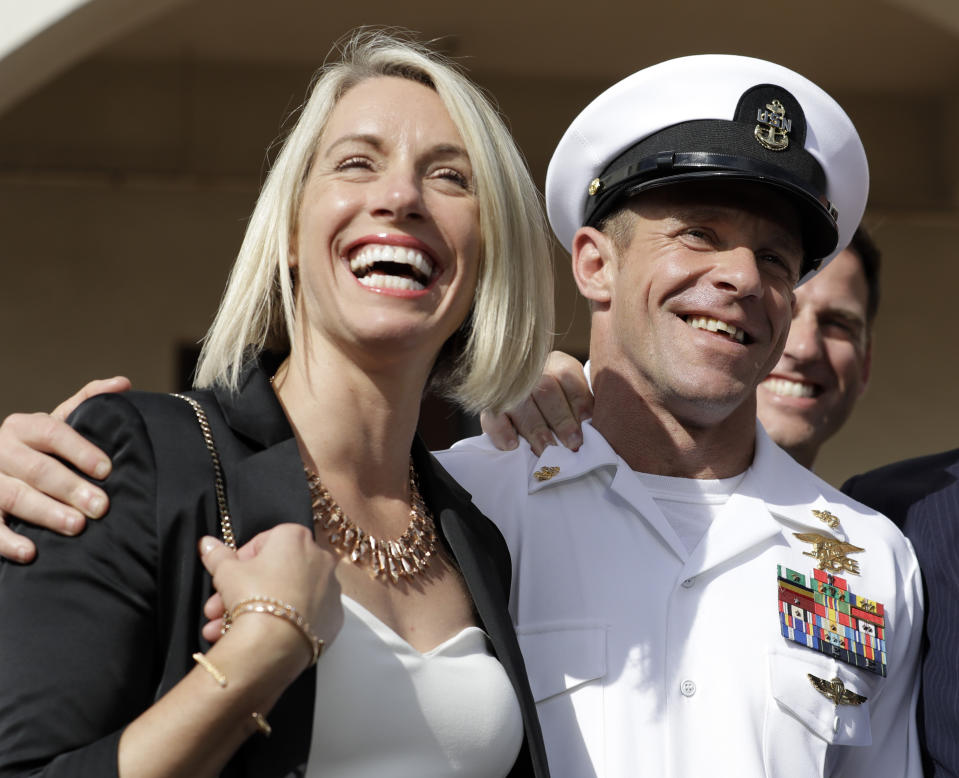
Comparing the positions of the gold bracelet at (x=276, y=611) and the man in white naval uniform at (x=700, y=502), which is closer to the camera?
the gold bracelet at (x=276, y=611)

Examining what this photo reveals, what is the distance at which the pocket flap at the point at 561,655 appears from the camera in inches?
90.2

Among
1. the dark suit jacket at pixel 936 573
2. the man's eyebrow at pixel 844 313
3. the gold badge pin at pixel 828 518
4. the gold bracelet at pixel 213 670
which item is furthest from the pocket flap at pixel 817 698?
the man's eyebrow at pixel 844 313

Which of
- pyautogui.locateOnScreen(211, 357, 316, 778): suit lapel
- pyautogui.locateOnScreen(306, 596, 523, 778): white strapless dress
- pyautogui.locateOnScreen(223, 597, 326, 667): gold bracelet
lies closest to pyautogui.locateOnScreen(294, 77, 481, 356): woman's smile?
pyautogui.locateOnScreen(211, 357, 316, 778): suit lapel

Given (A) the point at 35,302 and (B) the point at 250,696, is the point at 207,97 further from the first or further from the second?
(B) the point at 250,696

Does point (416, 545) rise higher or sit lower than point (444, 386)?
lower

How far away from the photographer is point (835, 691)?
2.36 m

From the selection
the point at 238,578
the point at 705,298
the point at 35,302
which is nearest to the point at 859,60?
the point at 35,302

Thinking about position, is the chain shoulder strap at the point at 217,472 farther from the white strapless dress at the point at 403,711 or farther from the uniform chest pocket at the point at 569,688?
the uniform chest pocket at the point at 569,688

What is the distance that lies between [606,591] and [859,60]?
4450 mm

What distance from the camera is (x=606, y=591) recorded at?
2.38m

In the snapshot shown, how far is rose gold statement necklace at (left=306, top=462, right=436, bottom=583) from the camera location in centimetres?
192

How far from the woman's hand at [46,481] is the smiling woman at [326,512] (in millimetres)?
23

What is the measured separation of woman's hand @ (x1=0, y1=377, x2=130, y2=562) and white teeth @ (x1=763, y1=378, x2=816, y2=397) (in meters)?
2.22

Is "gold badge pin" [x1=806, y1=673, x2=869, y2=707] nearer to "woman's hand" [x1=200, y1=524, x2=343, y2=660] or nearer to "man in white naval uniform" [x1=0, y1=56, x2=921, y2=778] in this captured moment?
"man in white naval uniform" [x1=0, y1=56, x2=921, y2=778]
